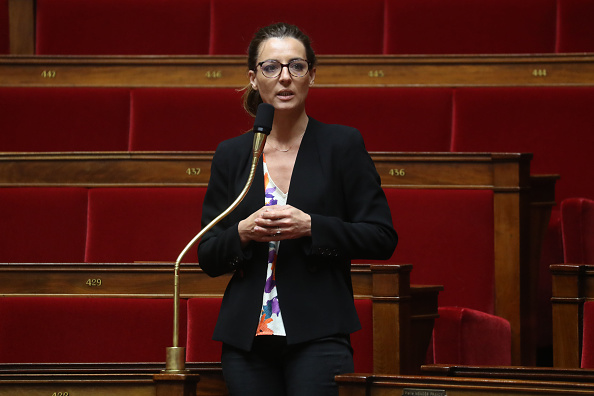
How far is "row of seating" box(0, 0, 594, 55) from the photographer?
93 cm

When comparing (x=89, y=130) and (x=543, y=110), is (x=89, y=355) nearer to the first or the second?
(x=89, y=130)

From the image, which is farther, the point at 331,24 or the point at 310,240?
the point at 331,24

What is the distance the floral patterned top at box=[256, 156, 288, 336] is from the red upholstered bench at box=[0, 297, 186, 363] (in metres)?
0.23

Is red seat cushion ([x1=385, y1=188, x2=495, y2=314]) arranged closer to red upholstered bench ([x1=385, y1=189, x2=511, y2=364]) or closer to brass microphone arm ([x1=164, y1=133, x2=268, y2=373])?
red upholstered bench ([x1=385, y1=189, x2=511, y2=364])

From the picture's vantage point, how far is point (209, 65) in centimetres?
89

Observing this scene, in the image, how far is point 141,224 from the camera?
2.41ft

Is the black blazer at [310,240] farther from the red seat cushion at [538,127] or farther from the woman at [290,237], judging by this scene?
the red seat cushion at [538,127]

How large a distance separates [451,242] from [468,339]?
8 centimetres

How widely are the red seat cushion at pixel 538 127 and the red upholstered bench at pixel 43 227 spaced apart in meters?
0.33

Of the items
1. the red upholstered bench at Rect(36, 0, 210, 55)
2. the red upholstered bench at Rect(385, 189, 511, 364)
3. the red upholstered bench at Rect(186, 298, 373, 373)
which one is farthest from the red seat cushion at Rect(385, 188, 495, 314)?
the red upholstered bench at Rect(36, 0, 210, 55)

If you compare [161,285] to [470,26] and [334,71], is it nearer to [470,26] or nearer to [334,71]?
[334,71]

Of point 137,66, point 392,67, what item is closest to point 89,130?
point 137,66

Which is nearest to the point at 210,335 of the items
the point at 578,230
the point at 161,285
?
the point at 161,285

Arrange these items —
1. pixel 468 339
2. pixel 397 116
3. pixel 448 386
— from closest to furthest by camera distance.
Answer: pixel 448 386 → pixel 468 339 → pixel 397 116
